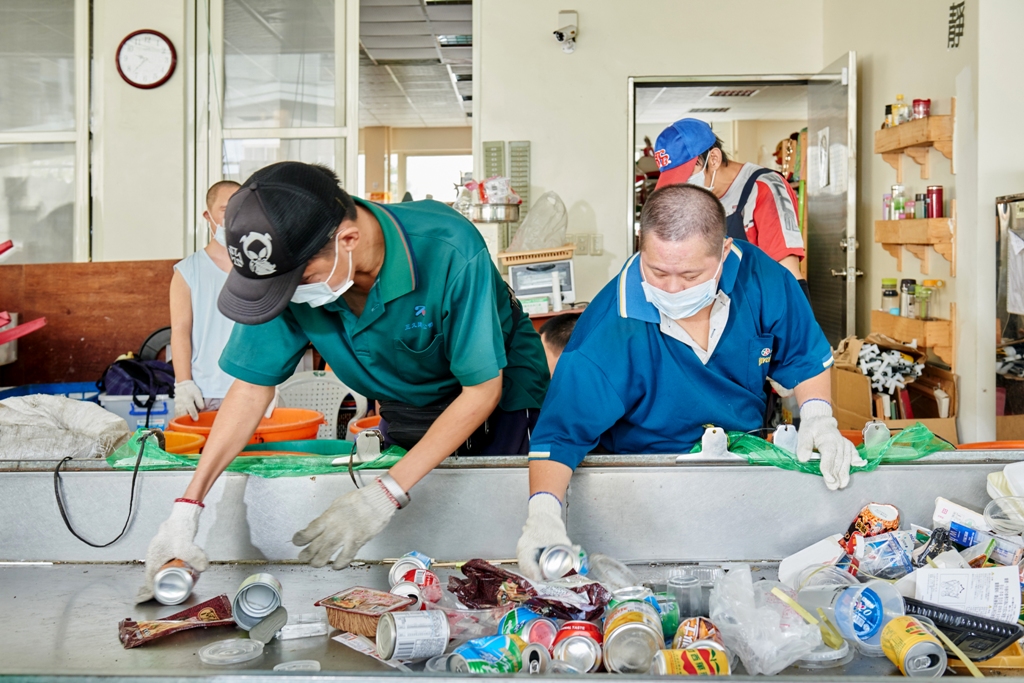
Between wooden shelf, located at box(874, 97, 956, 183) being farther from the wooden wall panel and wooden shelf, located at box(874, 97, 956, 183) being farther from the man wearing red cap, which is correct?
the wooden wall panel

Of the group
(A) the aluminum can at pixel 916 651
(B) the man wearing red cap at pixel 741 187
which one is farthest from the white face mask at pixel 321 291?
(B) the man wearing red cap at pixel 741 187

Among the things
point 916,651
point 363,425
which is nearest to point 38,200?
point 363,425

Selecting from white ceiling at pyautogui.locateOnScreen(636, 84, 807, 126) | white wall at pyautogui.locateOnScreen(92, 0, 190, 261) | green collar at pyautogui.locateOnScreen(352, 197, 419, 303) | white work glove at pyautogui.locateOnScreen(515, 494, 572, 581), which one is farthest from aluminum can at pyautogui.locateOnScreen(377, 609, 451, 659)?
white ceiling at pyautogui.locateOnScreen(636, 84, 807, 126)

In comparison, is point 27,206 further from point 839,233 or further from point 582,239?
point 839,233

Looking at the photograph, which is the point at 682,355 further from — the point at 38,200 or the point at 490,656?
the point at 38,200

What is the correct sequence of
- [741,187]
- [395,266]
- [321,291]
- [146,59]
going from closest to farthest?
1. [321,291]
2. [395,266]
3. [741,187]
4. [146,59]

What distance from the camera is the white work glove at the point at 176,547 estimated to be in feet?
5.08

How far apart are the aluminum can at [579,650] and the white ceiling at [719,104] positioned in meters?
7.99

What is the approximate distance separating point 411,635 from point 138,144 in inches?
213

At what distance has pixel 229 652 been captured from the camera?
4.22 ft

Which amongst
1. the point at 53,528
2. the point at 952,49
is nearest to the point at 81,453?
the point at 53,528

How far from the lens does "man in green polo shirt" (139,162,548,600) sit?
4.89 ft

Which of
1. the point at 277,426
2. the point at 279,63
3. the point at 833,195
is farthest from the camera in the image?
the point at 279,63

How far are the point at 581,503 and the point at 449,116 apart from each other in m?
14.5
